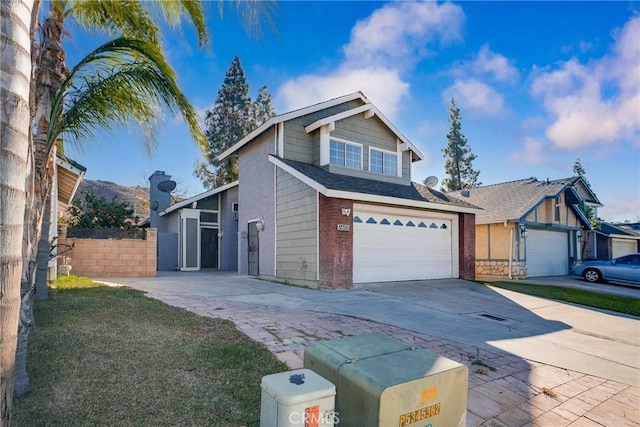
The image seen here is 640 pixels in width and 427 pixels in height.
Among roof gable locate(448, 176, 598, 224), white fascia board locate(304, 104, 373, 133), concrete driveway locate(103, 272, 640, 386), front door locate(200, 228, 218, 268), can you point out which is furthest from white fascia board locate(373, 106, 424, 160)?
front door locate(200, 228, 218, 268)

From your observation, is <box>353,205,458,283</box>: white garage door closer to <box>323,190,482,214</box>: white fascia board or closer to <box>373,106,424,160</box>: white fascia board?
<box>323,190,482,214</box>: white fascia board

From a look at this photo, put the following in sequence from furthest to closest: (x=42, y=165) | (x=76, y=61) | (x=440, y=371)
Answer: (x=76, y=61)
(x=42, y=165)
(x=440, y=371)

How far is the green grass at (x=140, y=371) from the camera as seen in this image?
2.78 m

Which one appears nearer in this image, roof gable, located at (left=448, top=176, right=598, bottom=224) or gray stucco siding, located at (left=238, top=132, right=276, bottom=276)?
gray stucco siding, located at (left=238, top=132, right=276, bottom=276)

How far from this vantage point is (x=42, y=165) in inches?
153

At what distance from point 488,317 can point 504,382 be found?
3.72 meters

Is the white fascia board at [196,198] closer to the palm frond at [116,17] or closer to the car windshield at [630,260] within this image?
the palm frond at [116,17]

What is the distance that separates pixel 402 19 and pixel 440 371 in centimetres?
1053

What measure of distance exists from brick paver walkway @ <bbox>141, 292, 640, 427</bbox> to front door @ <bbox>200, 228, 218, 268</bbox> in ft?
42.9

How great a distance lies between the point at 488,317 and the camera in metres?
7.32

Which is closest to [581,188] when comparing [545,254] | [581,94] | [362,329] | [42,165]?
[545,254]

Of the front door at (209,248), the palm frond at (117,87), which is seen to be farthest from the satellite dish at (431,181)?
the palm frond at (117,87)

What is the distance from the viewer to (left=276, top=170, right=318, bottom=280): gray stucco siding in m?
10.7

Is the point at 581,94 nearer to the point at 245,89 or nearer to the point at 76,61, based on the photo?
the point at 76,61
